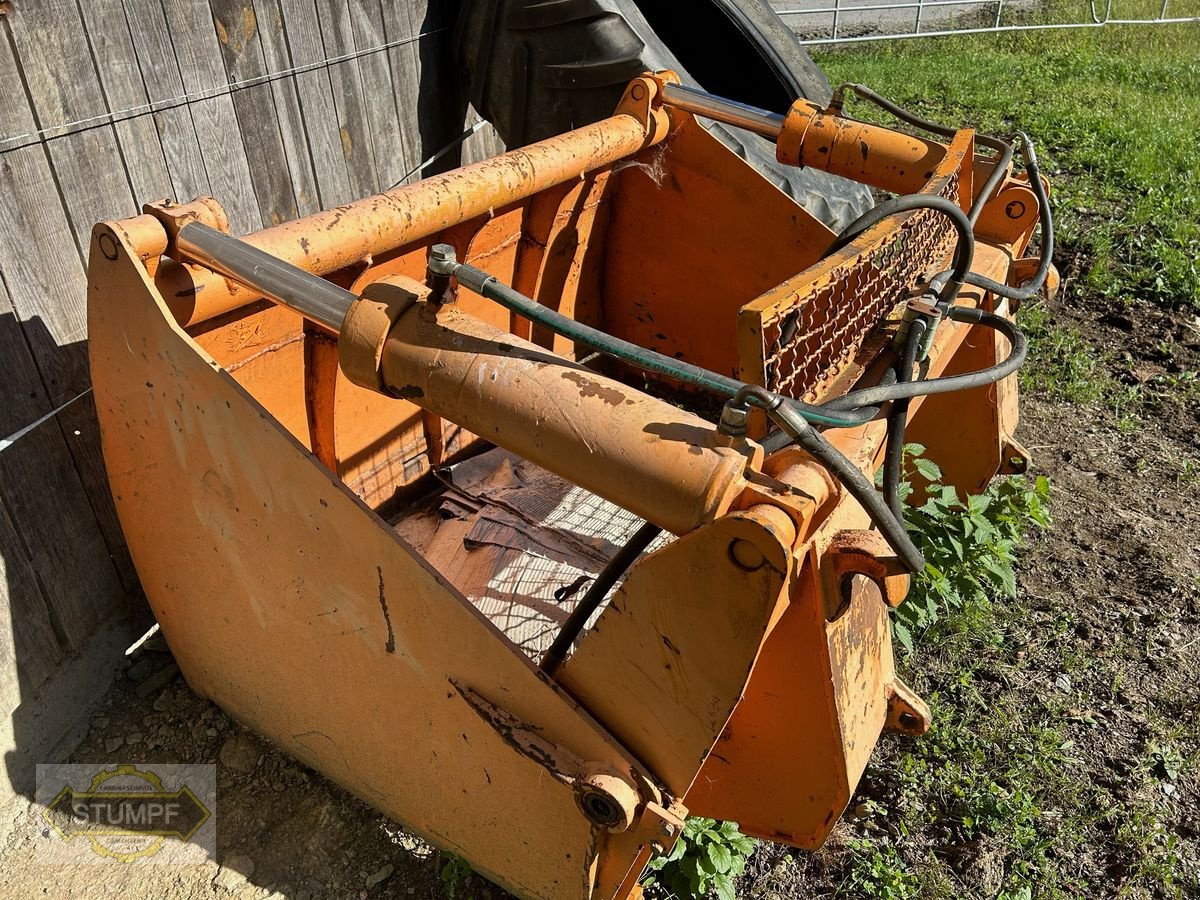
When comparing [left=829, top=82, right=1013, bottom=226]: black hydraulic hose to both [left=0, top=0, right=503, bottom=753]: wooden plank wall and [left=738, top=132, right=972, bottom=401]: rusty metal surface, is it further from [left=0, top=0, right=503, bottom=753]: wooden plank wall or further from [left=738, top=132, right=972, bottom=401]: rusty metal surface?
[left=0, top=0, right=503, bottom=753]: wooden plank wall

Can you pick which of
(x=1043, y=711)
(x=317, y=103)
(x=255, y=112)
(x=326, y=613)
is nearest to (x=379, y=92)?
(x=317, y=103)

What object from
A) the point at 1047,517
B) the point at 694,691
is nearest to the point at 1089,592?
the point at 1047,517

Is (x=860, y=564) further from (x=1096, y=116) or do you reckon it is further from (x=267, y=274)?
(x=1096, y=116)

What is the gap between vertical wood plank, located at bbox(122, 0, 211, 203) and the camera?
2430 millimetres

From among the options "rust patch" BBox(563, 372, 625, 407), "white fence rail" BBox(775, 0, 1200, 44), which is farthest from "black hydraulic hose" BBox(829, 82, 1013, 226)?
"white fence rail" BBox(775, 0, 1200, 44)

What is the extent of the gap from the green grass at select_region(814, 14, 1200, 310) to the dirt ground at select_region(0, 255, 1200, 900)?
129cm

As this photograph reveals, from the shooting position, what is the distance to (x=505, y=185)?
2303mm

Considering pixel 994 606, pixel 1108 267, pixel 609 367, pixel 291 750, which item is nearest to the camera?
pixel 291 750

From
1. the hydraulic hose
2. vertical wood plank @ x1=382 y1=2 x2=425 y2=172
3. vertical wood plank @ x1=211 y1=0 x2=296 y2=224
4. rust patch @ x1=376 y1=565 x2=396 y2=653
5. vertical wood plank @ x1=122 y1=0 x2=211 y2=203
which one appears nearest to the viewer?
the hydraulic hose

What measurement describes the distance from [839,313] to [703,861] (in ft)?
3.70

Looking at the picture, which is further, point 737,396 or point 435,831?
point 435,831

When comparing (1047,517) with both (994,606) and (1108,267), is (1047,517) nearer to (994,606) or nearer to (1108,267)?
(994,606)

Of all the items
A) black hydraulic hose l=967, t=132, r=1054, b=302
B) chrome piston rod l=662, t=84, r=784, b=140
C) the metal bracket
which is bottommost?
the metal bracket

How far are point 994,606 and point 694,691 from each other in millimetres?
1786
